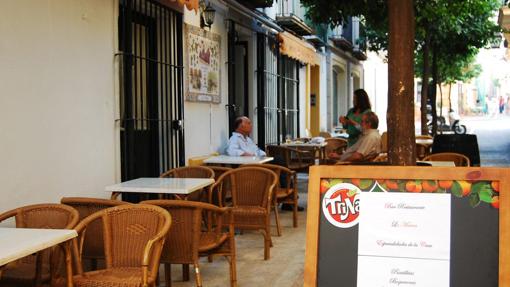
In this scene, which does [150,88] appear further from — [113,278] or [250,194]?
[113,278]

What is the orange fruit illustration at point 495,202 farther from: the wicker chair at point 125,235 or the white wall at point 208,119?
the white wall at point 208,119

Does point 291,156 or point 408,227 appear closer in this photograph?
point 408,227

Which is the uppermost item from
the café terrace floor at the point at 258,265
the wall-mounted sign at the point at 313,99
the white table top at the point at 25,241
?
the wall-mounted sign at the point at 313,99

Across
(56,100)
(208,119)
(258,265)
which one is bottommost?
(258,265)

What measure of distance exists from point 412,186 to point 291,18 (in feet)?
39.1

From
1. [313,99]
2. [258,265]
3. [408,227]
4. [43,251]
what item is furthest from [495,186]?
[313,99]

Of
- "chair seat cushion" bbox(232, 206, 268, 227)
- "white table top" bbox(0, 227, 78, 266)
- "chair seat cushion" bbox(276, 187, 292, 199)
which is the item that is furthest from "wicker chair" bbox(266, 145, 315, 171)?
"white table top" bbox(0, 227, 78, 266)

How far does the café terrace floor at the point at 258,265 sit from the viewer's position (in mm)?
5703

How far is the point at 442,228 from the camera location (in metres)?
2.50

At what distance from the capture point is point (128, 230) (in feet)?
13.6

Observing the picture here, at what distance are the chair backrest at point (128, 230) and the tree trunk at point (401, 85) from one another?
1850 millimetres

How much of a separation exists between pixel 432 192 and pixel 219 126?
8.17 metres

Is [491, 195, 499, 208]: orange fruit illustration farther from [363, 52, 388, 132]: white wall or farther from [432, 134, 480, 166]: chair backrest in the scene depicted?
[363, 52, 388, 132]: white wall

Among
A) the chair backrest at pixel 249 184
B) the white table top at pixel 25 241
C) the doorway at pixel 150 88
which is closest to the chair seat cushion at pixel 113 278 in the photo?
the white table top at pixel 25 241
